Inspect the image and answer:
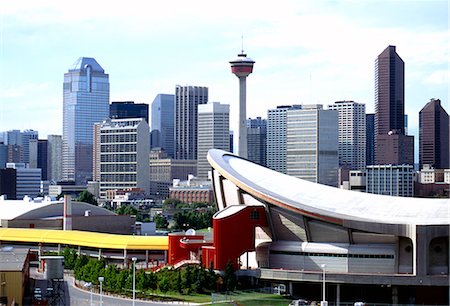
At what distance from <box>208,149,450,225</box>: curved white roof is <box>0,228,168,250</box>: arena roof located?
9361 millimetres

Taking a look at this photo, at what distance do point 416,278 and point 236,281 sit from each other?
11060 mm

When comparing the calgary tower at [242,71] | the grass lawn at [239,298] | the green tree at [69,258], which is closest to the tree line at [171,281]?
the grass lawn at [239,298]

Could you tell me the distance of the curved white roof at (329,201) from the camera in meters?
61.5

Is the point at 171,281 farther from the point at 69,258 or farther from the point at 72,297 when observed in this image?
the point at 69,258

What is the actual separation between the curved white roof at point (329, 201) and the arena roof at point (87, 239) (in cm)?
936

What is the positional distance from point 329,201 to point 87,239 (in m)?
24.3

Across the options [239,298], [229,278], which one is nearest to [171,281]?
[229,278]

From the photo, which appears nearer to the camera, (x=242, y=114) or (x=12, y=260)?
(x=12, y=260)

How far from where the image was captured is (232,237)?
63875 mm

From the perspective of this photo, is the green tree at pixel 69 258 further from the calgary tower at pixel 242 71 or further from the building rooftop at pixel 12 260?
the calgary tower at pixel 242 71

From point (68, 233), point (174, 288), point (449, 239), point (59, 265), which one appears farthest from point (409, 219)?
point (68, 233)

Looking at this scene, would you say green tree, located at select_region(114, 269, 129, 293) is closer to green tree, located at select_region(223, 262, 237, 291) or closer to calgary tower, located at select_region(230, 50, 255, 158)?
green tree, located at select_region(223, 262, 237, 291)

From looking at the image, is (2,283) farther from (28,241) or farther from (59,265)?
(28,241)

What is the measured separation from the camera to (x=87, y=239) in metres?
81.6
